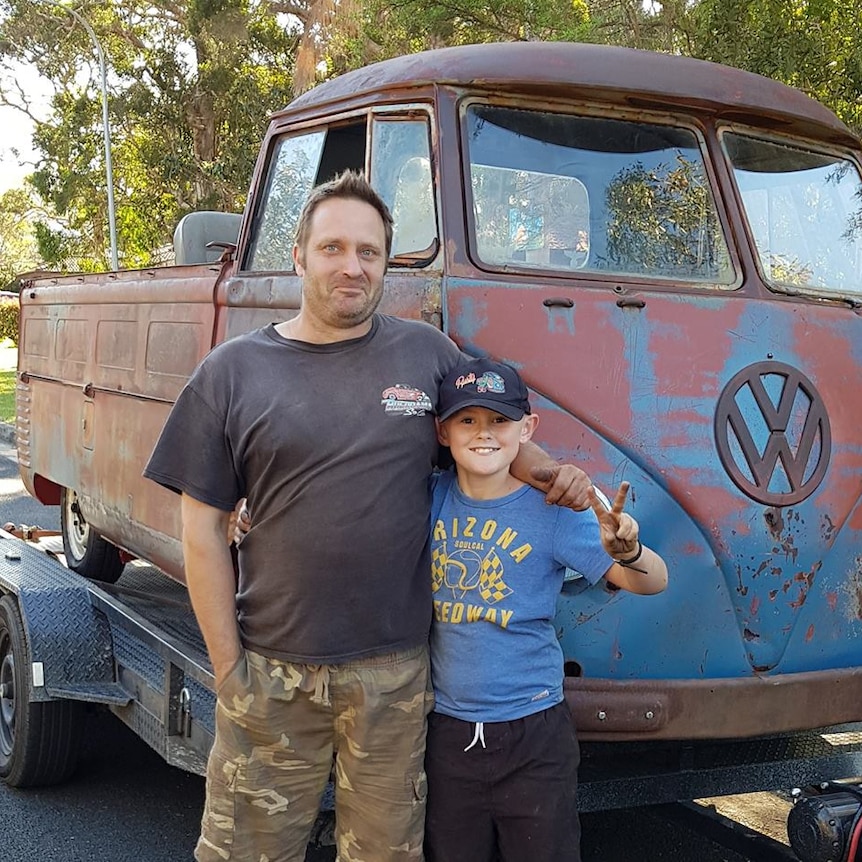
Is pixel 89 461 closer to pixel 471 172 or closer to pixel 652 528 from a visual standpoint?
pixel 471 172

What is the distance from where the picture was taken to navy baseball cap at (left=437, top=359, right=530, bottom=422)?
272 cm

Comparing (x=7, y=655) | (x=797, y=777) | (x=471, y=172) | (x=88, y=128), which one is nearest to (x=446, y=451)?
(x=471, y=172)

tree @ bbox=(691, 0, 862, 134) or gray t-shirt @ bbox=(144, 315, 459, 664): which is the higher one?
tree @ bbox=(691, 0, 862, 134)

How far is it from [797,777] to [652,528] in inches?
35.5

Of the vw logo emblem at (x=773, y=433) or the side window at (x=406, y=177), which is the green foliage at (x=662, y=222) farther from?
the side window at (x=406, y=177)

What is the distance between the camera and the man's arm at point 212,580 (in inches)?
108

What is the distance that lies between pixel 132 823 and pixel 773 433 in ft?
9.18

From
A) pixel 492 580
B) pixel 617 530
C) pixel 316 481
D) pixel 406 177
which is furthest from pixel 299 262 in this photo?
pixel 617 530

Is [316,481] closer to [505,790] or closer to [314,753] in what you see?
[314,753]

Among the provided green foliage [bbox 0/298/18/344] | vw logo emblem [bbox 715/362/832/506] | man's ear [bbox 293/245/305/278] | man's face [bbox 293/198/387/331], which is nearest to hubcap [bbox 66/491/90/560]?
man's ear [bbox 293/245/305/278]

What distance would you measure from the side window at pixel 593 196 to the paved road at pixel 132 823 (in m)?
2.06

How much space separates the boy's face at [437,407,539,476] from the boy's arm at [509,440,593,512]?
5 centimetres

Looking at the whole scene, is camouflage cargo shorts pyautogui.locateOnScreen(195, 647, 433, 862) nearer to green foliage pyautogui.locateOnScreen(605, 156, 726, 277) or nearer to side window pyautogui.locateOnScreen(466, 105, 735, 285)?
side window pyautogui.locateOnScreen(466, 105, 735, 285)

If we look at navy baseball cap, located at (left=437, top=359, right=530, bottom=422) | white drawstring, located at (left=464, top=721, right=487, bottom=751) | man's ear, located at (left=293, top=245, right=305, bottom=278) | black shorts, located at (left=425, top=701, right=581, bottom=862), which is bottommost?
black shorts, located at (left=425, top=701, right=581, bottom=862)
